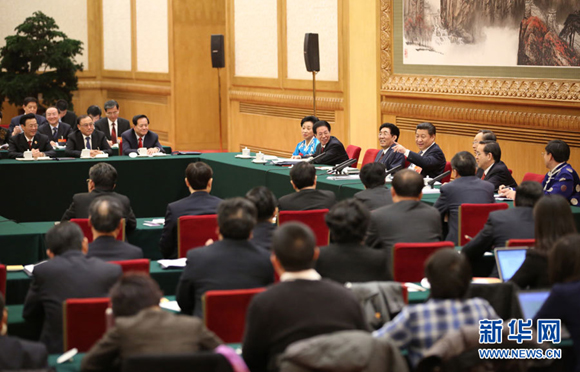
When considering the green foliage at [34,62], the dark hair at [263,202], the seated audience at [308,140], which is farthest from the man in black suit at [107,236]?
the green foliage at [34,62]

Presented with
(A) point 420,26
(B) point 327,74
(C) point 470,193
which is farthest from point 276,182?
(B) point 327,74

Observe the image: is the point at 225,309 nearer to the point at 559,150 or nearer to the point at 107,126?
the point at 559,150

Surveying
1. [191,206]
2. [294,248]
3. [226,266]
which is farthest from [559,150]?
[294,248]

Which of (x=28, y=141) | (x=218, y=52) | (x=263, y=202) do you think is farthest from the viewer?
(x=218, y=52)

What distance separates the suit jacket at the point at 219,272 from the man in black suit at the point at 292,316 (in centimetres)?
78

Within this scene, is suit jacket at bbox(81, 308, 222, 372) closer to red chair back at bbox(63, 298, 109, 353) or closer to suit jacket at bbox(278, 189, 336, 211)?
red chair back at bbox(63, 298, 109, 353)

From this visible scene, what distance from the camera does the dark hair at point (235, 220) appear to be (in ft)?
12.1

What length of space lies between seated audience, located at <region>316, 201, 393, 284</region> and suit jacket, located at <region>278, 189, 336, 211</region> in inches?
81.3

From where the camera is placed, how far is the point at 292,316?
274 centimetres

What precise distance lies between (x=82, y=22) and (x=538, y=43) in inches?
476

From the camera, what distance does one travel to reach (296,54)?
1237cm

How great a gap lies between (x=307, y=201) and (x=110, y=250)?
192 centimetres

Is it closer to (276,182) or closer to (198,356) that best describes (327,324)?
(198,356)

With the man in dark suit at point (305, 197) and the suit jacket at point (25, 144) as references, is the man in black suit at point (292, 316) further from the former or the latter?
the suit jacket at point (25, 144)
